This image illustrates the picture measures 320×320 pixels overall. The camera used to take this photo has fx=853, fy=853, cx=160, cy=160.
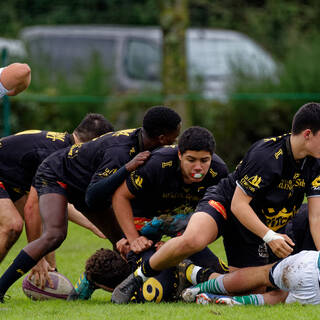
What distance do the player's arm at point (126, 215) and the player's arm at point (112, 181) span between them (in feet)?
0.20

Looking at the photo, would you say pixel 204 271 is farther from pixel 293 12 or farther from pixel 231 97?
pixel 293 12

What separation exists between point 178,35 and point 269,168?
842 centimetres

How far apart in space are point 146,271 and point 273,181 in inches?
48.3

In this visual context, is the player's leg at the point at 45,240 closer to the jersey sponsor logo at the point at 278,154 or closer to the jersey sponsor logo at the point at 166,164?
the jersey sponsor logo at the point at 166,164

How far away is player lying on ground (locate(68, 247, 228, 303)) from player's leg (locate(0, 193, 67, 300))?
363 millimetres

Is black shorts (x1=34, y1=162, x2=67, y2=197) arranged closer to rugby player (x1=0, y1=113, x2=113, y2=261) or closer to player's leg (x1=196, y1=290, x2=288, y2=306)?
rugby player (x1=0, y1=113, x2=113, y2=261)

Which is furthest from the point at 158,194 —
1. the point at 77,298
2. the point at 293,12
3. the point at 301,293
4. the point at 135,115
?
the point at 293,12

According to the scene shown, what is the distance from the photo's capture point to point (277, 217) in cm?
685

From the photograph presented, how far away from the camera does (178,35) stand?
14.6 metres

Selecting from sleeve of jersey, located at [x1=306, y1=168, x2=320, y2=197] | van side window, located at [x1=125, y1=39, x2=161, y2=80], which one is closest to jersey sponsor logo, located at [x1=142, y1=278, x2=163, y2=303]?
sleeve of jersey, located at [x1=306, y1=168, x2=320, y2=197]

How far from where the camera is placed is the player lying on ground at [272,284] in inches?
243

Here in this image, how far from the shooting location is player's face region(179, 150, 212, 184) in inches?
270

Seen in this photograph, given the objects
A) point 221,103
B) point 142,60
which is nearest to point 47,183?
point 221,103

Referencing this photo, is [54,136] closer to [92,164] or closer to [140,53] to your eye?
[92,164]
